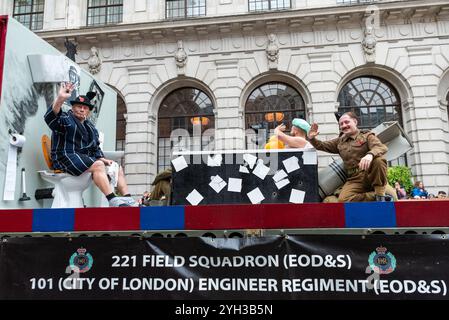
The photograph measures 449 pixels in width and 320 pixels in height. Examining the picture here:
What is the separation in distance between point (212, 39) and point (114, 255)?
55.5ft

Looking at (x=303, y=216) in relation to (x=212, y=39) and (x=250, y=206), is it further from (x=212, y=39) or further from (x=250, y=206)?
(x=212, y=39)

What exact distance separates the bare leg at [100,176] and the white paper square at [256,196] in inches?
51.2

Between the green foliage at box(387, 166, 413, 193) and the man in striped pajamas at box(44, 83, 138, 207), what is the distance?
1401cm

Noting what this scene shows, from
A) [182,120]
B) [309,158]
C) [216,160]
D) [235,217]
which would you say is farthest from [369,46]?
[235,217]

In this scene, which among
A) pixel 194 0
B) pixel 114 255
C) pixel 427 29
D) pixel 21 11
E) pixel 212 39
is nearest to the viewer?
pixel 114 255

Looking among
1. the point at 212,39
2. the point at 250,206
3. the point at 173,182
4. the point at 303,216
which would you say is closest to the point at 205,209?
the point at 250,206

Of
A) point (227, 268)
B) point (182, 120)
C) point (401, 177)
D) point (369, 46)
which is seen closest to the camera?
point (227, 268)

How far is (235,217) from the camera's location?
2.31m

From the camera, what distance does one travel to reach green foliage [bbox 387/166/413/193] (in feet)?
50.4

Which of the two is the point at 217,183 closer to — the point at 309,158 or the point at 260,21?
the point at 309,158

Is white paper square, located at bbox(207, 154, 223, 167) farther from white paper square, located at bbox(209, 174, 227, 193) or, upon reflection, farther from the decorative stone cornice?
the decorative stone cornice

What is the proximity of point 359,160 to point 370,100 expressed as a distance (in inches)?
618

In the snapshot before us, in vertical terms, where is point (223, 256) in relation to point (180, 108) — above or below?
below

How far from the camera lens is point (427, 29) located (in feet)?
55.2
